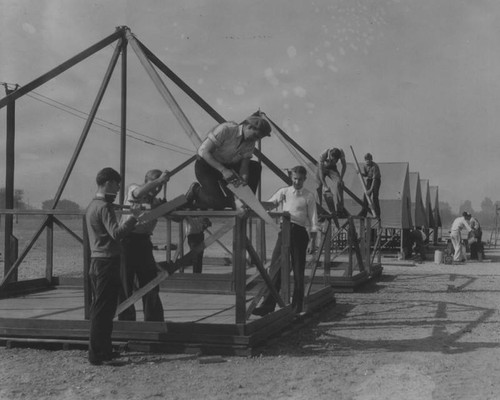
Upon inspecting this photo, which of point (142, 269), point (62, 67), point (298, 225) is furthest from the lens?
point (62, 67)

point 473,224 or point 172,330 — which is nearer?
point 172,330

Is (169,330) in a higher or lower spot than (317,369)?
higher

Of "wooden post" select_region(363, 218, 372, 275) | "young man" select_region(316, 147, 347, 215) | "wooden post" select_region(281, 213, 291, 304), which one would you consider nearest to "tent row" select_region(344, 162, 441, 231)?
"wooden post" select_region(363, 218, 372, 275)

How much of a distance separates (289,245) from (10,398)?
3.45m

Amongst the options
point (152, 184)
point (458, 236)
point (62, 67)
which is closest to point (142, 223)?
point (152, 184)

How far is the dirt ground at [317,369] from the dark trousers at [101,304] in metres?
0.19

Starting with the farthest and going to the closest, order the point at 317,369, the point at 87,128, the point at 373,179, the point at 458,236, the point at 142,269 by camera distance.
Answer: the point at 458,236 → the point at 373,179 → the point at 87,128 → the point at 142,269 → the point at 317,369

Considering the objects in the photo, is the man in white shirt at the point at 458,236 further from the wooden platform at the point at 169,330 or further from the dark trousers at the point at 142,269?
the dark trousers at the point at 142,269

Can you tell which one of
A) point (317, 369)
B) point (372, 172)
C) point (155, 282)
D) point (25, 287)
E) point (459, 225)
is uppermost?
point (372, 172)

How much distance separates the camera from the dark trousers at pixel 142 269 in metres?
6.24

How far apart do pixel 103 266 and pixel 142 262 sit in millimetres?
717

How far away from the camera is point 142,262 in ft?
20.6

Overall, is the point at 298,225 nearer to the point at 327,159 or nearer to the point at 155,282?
the point at 155,282

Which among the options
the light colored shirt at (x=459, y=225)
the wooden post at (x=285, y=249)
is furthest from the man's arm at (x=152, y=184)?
the light colored shirt at (x=459, y=225)
